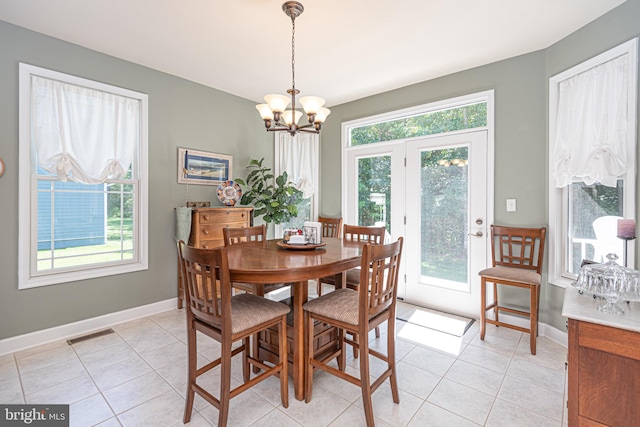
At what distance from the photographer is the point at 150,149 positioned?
330 centimetres

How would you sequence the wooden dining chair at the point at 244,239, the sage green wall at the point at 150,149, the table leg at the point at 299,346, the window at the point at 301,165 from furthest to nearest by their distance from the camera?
the window at the point at 301,165 < the wooden dining chair at the point at 244,239 < the sage green wall at the point at 150,149 < the table leg at the point at 299,346

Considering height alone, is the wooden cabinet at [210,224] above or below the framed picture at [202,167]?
below

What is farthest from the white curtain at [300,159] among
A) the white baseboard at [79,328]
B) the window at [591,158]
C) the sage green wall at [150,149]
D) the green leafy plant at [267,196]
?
the window at [591,158]

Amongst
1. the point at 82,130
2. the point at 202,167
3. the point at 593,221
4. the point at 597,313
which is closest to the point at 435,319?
the point at 593,221

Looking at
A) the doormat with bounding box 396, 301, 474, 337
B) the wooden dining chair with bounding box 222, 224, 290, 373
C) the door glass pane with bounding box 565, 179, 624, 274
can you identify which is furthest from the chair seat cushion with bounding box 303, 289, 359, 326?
the door glass pane with bounding box 565, 179, 624, 274

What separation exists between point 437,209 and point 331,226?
1.55 metres

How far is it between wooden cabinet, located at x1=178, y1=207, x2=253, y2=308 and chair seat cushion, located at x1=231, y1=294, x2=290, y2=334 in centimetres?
156

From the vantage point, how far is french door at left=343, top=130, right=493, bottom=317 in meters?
3.25

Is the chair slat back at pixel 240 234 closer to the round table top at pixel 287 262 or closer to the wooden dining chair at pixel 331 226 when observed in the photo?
the round table top at pixel 287 262

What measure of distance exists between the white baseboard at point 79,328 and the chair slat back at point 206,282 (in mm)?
1934

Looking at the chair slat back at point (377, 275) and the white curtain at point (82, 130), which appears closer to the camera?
the chair slat back at point (377, 275)

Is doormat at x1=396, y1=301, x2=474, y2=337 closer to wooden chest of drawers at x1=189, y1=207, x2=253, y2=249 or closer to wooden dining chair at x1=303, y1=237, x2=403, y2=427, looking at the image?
wooden dining chair at x1=303, y1=237, x2=403, y2=427

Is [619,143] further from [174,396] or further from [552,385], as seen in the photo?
[174,396]

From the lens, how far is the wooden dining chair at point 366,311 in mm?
1644
